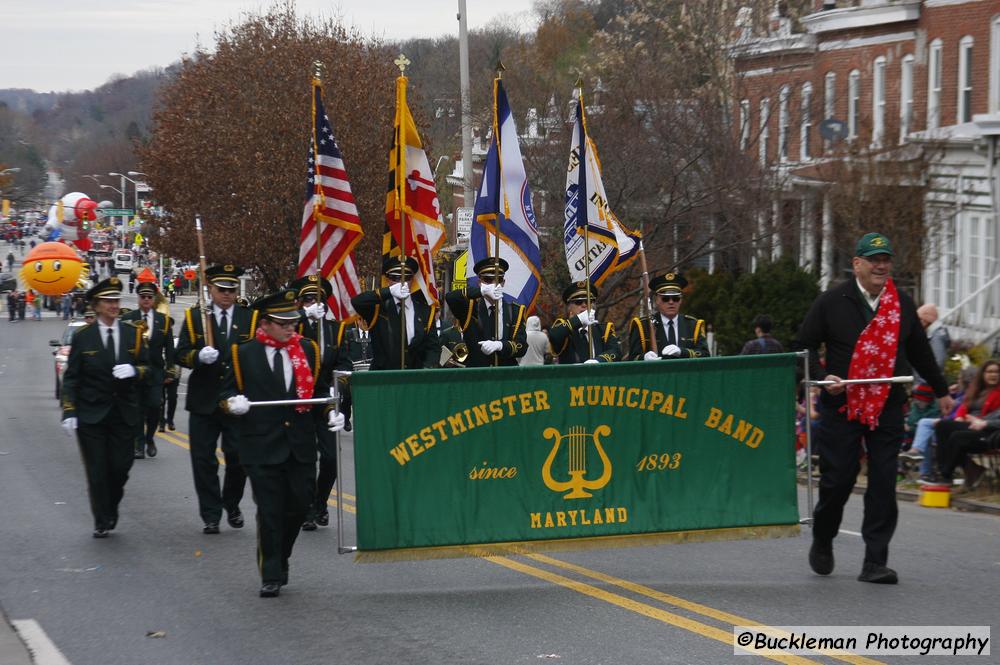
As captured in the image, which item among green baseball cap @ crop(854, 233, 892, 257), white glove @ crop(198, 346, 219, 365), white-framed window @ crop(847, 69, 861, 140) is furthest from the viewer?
white-framed window @ crop(847, 69, 861, 140)

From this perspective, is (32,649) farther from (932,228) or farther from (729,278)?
(729,278)

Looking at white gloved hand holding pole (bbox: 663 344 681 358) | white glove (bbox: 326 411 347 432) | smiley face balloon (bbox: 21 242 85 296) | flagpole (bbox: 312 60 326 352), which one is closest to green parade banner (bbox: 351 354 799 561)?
white glove (bbox: 326 411 347 432)

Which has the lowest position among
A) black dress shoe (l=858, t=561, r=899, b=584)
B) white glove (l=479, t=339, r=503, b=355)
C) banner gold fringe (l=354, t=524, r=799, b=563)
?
black dress shoe (l=858, t=561, r=899, b=584)

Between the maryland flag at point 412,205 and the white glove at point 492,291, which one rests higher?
the maryland flag at point 412,205

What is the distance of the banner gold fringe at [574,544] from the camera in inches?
355

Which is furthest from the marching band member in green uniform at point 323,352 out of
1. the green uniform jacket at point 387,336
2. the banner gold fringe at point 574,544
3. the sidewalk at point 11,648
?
the sidewalk at point 11,648

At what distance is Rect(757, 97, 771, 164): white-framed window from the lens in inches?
1252

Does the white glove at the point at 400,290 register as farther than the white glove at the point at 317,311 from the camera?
Yes

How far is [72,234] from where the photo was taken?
77.4 metres

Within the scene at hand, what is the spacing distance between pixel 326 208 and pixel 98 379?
7.96 ft

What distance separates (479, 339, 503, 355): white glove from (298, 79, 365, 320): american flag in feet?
4.97

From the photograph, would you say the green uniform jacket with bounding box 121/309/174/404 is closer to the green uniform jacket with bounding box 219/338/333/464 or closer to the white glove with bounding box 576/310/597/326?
the green uniform jacket with bounding box 219/338/333/464

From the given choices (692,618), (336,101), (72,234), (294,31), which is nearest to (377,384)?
(692,618)

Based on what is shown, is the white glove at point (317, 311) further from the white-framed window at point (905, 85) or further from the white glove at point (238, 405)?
the white-framed window at point (905, 85)
